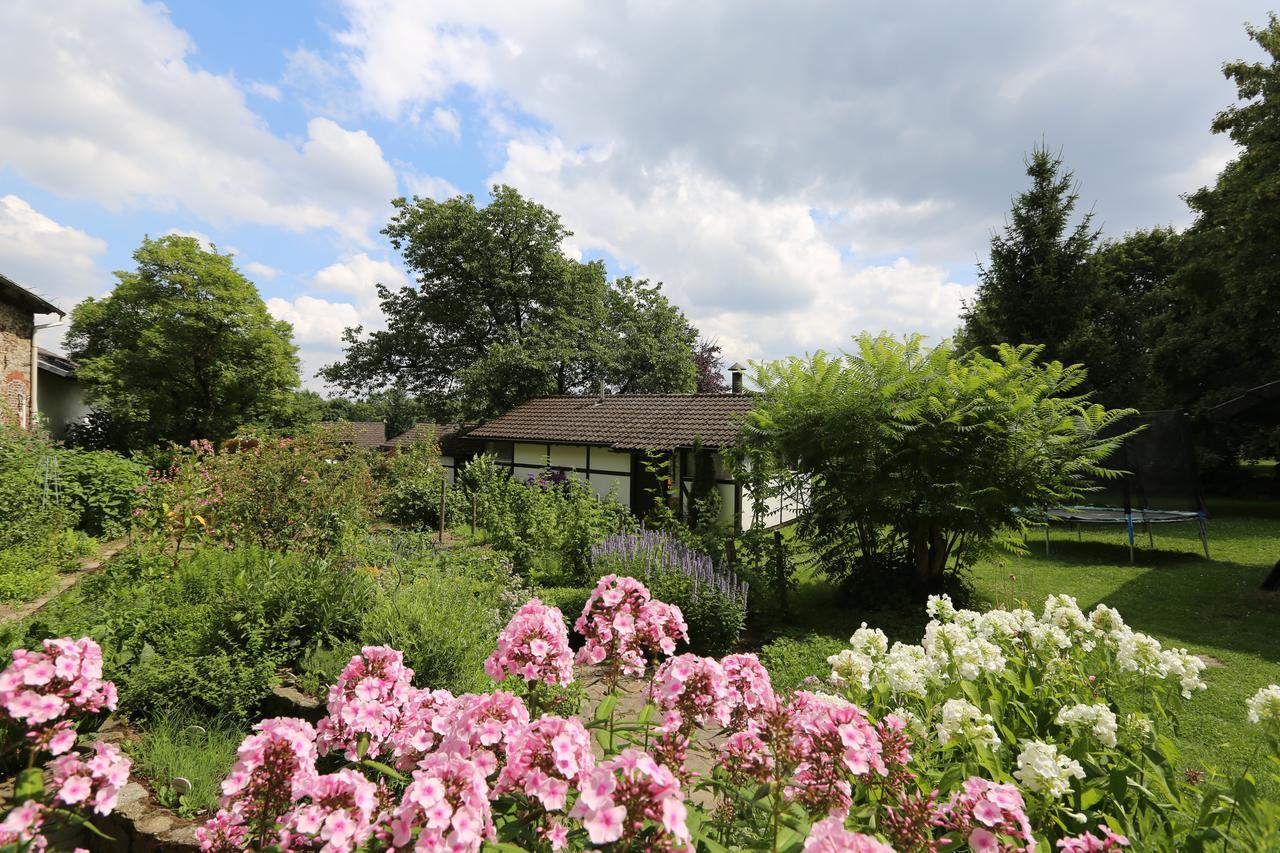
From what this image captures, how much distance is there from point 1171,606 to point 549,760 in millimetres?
9527

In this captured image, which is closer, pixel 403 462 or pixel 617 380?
pixel 403 462

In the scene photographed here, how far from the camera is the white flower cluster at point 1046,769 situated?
5.84 feet

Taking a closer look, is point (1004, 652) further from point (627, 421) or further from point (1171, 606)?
point (627, 421)

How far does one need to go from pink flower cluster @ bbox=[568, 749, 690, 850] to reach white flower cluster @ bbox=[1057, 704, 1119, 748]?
1795 millimetres

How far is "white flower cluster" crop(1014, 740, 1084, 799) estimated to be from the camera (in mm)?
1780

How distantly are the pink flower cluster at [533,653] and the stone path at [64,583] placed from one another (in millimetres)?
5502

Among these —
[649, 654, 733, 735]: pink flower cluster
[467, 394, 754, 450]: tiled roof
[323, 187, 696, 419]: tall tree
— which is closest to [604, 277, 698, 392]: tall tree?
[323, 187, 696, 419]: tall tree

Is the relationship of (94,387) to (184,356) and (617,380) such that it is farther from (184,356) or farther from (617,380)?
(617,380)

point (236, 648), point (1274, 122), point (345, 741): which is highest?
point (1274, 122)

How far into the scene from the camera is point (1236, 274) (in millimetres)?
15500

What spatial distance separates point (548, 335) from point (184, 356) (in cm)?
1220

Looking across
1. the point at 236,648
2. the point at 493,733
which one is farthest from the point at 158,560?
the point at 493,733

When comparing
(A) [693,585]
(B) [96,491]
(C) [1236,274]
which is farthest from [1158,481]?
(B) [96,491]

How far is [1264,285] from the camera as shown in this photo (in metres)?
14.6
